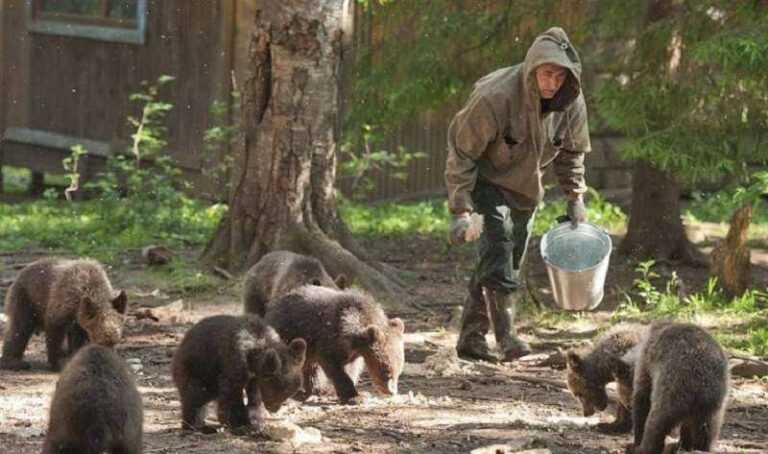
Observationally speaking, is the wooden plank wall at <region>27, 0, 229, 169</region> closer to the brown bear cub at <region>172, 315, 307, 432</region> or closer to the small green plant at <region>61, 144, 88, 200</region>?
the small green plant at <region>61, 144, 88, 200</region>

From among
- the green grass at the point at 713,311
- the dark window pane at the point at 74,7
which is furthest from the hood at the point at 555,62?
the dark window pane at the point at 74,7

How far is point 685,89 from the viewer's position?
12.5 meters

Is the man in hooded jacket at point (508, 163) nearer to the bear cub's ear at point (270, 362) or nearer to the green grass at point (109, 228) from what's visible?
the bear cub's ear at point (270, 362)

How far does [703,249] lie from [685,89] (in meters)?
4.02

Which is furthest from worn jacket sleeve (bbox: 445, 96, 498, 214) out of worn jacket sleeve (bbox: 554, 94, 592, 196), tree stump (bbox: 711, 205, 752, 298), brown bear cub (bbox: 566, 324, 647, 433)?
tree stump (bbox: 711, 205, 752, 298)

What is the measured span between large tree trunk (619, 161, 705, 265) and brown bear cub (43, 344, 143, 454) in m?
8.58

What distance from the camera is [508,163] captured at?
10602 mm

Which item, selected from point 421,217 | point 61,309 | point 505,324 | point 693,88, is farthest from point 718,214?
point 61,309

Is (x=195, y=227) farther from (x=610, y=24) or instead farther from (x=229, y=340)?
(x=229, y=340)

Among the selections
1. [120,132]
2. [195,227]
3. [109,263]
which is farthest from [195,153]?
[109,263]

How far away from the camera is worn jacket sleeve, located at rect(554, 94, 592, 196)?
1071cm

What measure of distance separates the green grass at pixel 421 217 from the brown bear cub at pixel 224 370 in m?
8.34

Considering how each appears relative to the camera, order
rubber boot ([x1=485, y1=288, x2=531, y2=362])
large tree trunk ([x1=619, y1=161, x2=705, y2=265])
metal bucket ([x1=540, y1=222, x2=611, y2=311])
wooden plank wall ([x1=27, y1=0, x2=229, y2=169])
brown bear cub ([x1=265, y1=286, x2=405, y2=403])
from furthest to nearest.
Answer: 1. wooden plank wall ([x1=27, y1=0, x2=229, y2=169])
2. large tree trunk ([x1=619, y1=161, x2=705, y2=265])
3. rubber boot ([x1=485, y1=288, x2=531, y2=362])
4. metal bucket ([x1=540, y1=222, x2=611, y2=311])
5. brown bear cub ([x1=265, y1=286, x2=405, y2=403])

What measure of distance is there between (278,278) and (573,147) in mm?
2337
